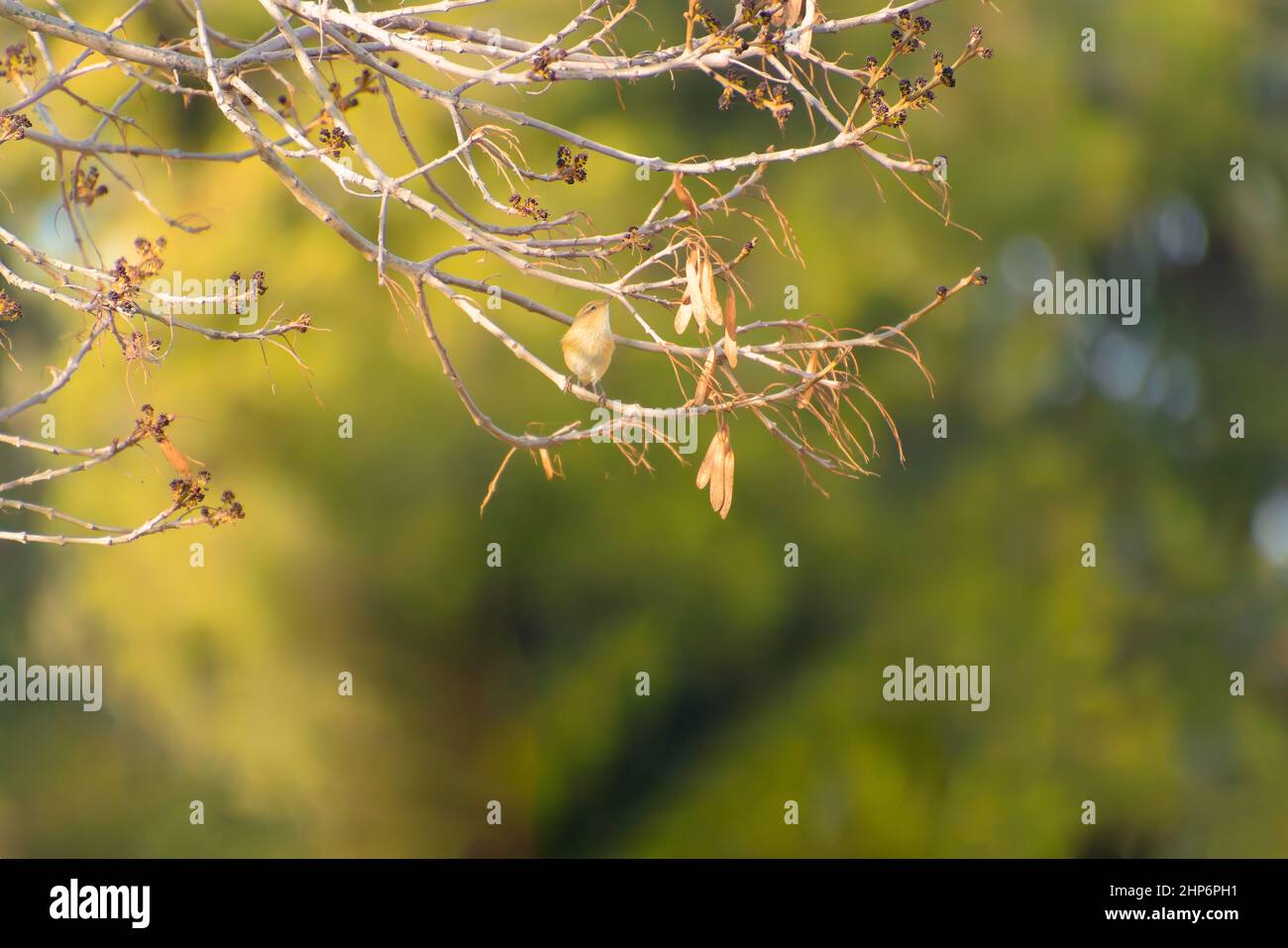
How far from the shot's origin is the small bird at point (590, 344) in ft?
4.94

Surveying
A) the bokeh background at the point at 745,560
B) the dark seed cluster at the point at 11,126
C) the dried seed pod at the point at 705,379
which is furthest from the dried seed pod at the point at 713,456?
the bokeh background at the point at 745,560

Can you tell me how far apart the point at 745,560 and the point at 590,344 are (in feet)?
9.49

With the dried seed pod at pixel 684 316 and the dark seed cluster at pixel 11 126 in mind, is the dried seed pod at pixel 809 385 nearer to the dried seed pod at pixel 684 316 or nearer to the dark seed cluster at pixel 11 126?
the dried seed pod at pixel 684 316

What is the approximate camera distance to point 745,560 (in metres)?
4.34

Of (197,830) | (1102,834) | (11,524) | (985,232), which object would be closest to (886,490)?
(985,232)

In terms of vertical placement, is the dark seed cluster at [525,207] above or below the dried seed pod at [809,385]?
above

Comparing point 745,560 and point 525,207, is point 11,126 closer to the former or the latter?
point 525,207

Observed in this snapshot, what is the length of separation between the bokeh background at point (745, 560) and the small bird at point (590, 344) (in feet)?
8.92

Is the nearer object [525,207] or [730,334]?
[730,334]

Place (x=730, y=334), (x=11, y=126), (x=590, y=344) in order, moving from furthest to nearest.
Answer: (x=11, y=126) < (x=590, y=344) < (x=730, y=334)

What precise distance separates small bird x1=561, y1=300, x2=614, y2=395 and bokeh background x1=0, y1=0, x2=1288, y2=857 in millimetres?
2720

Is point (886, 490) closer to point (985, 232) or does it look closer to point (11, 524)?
point (985, 232)

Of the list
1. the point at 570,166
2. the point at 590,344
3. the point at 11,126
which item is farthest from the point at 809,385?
the point at 11,126

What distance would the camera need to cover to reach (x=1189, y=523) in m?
4.44
